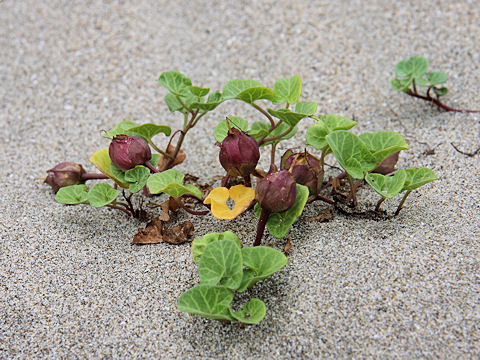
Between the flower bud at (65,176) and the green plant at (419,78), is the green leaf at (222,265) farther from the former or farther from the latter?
the green plant at (419,78)

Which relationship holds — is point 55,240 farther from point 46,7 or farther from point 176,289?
point 46,7

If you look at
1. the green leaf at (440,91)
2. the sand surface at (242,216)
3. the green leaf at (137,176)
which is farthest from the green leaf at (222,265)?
the green leaf at (440,91)

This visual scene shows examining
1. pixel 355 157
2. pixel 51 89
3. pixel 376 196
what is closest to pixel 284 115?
pixel 355 157

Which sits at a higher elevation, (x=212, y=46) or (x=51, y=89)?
(x=212, y=46)

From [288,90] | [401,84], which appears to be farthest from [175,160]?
[401,84]

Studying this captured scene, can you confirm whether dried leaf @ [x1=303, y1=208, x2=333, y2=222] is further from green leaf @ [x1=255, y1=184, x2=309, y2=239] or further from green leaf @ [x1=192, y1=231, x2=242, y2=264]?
green leaf @ [x1=192, y1=231, x2=242, y2=264]
